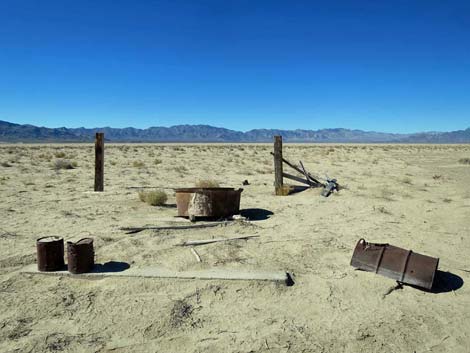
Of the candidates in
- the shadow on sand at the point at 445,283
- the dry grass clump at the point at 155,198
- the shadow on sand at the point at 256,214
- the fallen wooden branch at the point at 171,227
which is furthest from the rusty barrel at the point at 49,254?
the dry grass clump at the point at 155,198

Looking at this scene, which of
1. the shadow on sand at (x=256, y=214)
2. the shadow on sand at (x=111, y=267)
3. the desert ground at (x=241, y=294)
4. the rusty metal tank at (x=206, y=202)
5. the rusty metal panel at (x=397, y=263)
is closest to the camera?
the desert ground at (x=241, y=294)

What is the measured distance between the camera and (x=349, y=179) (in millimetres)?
17484

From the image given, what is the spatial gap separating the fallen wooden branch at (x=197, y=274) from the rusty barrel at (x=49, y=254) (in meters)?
0.10

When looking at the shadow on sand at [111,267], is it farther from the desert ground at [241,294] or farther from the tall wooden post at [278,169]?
the tall wooden post at [278,169]

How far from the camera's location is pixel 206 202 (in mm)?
8656

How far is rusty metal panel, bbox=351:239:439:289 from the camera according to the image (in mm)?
5391

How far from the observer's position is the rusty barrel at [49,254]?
5590mm

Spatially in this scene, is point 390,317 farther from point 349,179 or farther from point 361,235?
point 349,179

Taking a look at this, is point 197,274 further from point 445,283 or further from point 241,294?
point 445,283

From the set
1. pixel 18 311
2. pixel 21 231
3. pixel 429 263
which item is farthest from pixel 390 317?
pixel 21 231

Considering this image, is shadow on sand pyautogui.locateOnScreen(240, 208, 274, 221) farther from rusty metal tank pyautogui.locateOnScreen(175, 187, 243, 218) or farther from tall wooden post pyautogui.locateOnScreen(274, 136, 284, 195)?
tall wooden post pyautogui.locateOnScreen(274, 136, 284, 195)

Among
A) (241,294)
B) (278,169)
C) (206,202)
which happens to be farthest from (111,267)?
(278,169)

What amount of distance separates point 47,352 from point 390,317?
3592 millimetres

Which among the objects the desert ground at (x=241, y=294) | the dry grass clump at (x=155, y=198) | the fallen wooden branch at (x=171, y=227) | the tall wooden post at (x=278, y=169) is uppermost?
the tall wooden post at (x=278, y=169)
